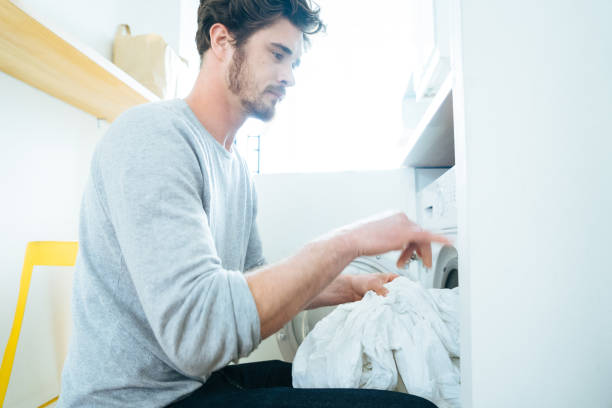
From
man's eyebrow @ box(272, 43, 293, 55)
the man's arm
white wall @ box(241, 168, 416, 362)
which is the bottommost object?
the man's arm

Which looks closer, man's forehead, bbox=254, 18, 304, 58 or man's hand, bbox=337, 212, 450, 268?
man's hand, bbox=337, 212, 450, 268

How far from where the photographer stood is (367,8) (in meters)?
2.99

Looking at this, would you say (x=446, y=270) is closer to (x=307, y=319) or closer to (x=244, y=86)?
(x=307, y=319)

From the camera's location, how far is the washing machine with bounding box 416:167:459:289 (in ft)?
3.31

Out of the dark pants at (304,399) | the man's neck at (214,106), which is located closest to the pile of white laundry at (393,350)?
the dark pants at (304,399)

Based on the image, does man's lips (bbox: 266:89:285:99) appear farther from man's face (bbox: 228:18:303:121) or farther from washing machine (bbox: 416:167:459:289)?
washing machine (bbox: 416:167:459:289)

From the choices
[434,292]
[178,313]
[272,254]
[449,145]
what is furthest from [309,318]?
[178,313]

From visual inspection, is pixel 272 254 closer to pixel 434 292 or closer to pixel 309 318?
pixel 309 318

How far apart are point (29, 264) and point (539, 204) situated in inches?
62.6

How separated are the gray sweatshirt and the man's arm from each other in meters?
0.03

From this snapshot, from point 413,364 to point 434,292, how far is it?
0.96ft

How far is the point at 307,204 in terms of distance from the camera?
2.07m

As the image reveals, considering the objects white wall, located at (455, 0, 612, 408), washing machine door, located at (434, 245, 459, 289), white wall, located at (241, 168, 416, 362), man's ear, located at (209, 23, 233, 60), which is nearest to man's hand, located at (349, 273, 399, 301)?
washing machine door, located at (434, 245, 459, 289)

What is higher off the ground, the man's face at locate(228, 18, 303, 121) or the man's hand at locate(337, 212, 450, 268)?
the man's face at locate(228, 18, 303, 121)
